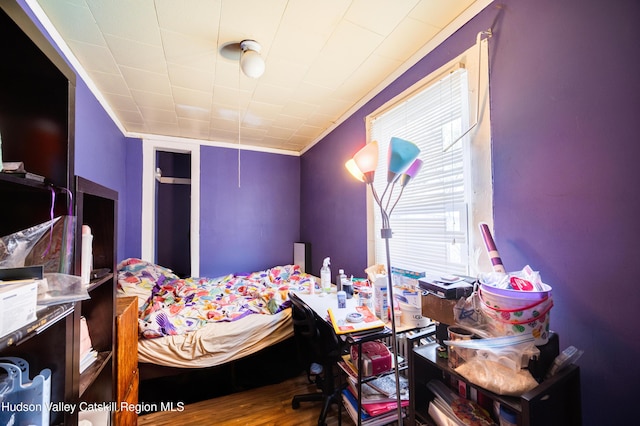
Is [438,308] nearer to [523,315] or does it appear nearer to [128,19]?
[523,315]

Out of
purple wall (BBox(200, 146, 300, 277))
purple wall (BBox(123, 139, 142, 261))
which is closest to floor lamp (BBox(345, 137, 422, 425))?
purple wall (BBox(200, 146, 300, 277))

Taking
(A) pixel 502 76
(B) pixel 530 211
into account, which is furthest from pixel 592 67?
(B) pixel 530 211

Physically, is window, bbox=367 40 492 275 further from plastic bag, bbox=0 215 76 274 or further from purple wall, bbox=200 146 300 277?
purple wall, bbox=200 146 300 277

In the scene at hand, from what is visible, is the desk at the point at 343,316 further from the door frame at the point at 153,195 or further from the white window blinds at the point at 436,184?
the door frame at the point at 153,195

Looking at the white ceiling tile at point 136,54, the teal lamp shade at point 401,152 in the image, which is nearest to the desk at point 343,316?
the teal lamp shade at point 401,152

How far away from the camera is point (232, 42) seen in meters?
1.61

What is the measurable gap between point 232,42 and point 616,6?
182 centimetres

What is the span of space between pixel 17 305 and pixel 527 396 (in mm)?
1262

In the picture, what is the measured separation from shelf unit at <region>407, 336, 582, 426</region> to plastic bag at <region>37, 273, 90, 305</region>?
119cm

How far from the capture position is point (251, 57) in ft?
5.31

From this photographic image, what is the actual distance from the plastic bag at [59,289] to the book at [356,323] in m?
1.05

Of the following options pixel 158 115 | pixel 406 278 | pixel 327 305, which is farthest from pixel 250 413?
pixel 158 115

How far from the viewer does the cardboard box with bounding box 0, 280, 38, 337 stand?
1.60ft

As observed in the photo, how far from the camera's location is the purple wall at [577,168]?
816 mm
